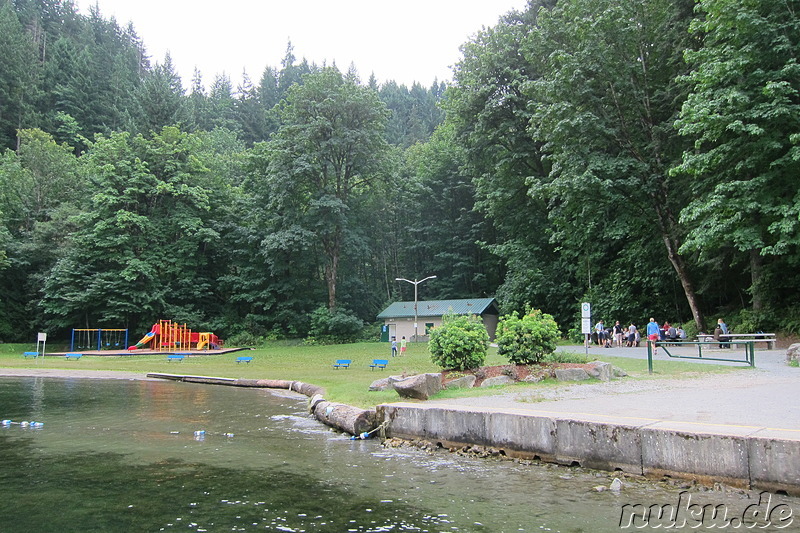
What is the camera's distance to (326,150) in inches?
1922

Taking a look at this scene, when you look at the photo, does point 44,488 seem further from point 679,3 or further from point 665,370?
point 679,3

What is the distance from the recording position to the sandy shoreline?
24.8 meters

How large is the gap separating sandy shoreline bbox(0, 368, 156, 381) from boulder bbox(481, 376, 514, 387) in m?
16.5

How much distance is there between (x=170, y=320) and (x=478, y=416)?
140ft

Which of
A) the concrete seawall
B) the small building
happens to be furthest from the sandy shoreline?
the small building

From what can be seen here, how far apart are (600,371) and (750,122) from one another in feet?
52.3

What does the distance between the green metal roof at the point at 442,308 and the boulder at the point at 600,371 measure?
35034mm

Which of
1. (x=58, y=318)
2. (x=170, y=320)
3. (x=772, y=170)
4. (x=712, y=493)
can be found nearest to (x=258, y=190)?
(x=170, y=320)

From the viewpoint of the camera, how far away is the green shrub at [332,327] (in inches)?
1820

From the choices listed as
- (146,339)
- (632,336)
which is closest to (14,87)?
(146,339)

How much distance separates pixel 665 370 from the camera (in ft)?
53.6

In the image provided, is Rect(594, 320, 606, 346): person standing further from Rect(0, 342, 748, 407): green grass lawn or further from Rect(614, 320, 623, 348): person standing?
Rect(0, 342, 748, 407): green grass lawn

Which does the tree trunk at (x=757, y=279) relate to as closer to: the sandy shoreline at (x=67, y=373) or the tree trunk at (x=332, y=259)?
the sandy shoreline at (x=67, y=373)

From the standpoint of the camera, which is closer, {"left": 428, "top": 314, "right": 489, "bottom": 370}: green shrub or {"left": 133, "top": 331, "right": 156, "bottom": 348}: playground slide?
{"left": 428, "top": 314, "right": 489, "bottom": 370}: green shrub
